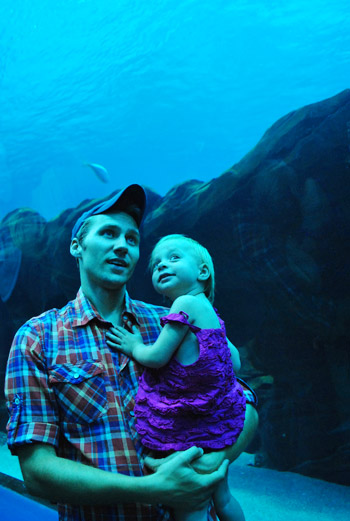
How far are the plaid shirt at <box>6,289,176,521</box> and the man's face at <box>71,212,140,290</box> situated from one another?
26cm

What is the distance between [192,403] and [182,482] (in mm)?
222

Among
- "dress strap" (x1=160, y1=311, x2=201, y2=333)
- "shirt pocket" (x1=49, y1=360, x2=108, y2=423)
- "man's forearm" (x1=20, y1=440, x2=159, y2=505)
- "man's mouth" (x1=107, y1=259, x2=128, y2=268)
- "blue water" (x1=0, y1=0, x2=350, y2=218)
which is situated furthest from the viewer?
"blue water" (x1=0, y1=0, x2=350, y2=218)

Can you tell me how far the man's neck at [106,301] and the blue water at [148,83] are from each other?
349cm

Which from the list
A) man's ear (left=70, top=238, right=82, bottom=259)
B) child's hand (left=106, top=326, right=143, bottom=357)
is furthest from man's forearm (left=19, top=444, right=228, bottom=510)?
man's ear (left=70, top=238, right=82, bottom=259)

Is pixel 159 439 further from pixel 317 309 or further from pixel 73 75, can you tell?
pixel 73 75

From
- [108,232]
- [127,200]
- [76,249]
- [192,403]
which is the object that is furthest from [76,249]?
[192,403]

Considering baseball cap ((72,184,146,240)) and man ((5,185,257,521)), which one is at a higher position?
baseball cap ((72,184,146,240))

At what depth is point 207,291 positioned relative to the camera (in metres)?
1.60

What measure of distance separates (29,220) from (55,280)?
1340 mm

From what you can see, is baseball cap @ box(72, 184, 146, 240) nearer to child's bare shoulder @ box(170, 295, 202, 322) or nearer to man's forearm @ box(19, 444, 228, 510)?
child's bare shoulder @ box(170, 295, 202, 322)

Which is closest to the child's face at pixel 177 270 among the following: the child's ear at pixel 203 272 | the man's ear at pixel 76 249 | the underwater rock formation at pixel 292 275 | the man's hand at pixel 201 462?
the child's ear at pixel 203 272

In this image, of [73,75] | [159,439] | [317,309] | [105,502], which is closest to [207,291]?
[159,439]

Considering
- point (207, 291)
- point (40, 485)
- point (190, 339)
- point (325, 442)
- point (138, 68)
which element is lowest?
point (325, 442)

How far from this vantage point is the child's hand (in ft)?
4.36
